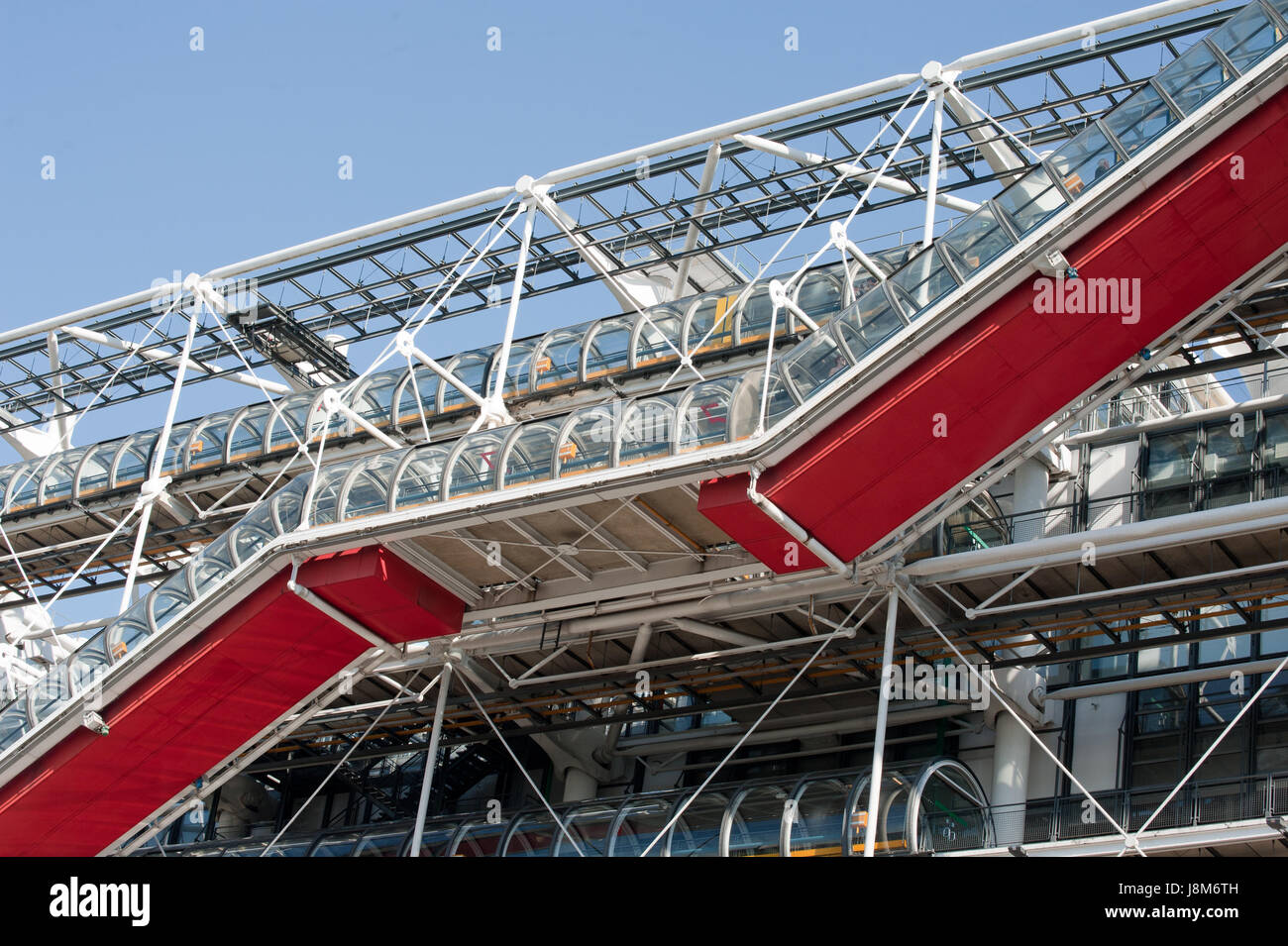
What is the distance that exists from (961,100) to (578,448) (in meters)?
7.94

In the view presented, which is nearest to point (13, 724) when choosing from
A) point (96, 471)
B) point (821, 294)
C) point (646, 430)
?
point (96, 471)

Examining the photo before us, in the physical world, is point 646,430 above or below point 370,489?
above

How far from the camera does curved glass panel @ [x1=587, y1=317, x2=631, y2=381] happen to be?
27.6 m

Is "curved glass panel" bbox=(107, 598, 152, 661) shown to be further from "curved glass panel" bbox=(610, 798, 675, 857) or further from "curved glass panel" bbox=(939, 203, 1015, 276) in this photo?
"curved glass panel" bbox=(939, 203, 1015, 276)

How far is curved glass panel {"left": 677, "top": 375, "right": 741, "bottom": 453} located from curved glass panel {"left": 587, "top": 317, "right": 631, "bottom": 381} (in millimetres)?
5932

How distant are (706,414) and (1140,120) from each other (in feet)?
20.1

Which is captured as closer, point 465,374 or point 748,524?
point 748,524

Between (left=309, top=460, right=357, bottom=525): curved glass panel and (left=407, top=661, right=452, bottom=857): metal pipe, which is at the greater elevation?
(left=309, top=460, right=357, bottom=525): curved glass panel

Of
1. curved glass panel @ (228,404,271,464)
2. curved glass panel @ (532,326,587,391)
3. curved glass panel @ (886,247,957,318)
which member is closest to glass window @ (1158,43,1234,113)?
curved glass panel @ (886,247,957,318)

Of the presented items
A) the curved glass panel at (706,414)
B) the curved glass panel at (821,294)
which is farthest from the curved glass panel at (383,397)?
the curved glass panel at (706,414)

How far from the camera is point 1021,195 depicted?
20.6 meters

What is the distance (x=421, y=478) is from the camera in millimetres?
23297

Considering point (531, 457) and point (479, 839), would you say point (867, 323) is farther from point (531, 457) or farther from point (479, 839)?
point (479, 839)
